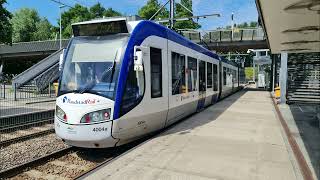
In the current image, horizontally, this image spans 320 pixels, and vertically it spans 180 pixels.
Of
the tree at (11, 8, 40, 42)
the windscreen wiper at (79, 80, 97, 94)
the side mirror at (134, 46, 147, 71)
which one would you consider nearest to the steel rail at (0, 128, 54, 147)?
the windscreen wiper at (79, 80, 97, 94)

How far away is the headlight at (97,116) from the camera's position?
302 inches

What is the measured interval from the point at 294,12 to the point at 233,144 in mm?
4223

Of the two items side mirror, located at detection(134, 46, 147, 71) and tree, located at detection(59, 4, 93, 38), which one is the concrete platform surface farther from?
tree, located at detection(59, 4, 93, 38)

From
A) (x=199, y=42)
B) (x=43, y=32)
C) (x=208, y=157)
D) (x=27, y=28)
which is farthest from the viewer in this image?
(x=43, y=32)

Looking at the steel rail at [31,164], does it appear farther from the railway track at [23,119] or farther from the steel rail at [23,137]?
the railway track at [23,119]

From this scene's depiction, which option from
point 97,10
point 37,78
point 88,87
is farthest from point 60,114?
point 97,10

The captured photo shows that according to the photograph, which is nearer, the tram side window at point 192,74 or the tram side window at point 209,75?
the tram side window at point 192,74

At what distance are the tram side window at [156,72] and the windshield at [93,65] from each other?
3.77 feet

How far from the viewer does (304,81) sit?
20703 millimetres

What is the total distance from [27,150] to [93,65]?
3008mm

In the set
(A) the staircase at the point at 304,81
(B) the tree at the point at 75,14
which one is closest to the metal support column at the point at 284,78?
(A) the staircase at the point at 304,81

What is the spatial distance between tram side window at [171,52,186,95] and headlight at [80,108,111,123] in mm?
3227

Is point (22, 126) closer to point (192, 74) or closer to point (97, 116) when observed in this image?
point (192, 74)

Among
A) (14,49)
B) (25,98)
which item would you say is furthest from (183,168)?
(14,49)
